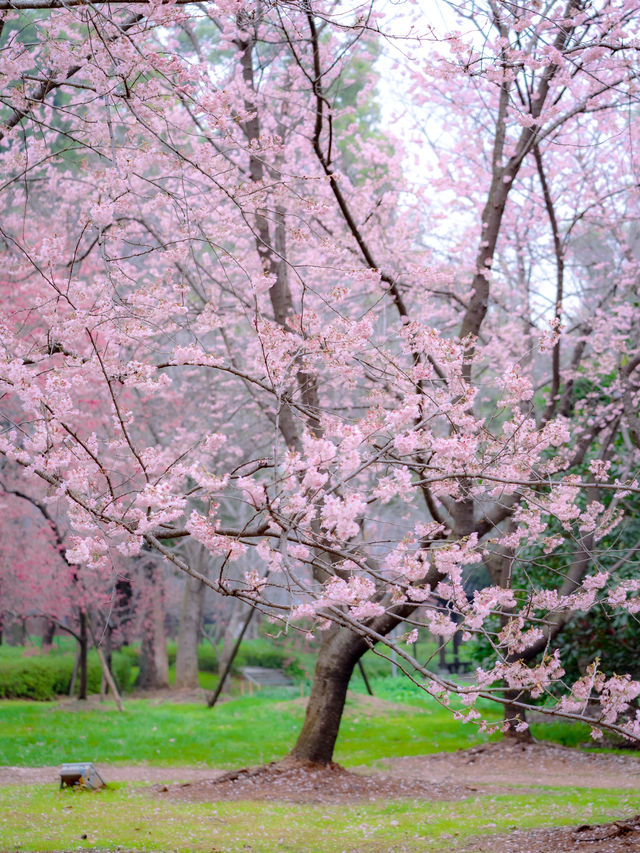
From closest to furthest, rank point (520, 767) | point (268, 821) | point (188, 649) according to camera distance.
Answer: point (268, 821)
point (520, 767)
point (188, 649)

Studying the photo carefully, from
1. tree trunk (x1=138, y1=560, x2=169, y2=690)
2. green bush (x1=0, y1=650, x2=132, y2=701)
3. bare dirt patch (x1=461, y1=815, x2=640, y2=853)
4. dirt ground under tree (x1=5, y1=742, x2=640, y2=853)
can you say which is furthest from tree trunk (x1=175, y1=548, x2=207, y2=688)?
bare dirt patch (x1=461, y1=815, x2=640, y2=853)

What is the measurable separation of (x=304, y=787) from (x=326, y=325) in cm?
471

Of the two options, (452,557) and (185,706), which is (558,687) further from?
(452,557)

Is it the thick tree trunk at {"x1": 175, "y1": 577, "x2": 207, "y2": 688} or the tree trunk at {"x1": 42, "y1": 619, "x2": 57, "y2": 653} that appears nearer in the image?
the thick tree trunk at {"x1": 175, "y1": 577, "x2": 207, "y2": 688}

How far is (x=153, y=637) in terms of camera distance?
2066 cm

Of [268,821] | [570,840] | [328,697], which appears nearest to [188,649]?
[328,697]

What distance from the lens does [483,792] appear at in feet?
27.4

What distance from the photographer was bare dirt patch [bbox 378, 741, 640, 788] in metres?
9.23

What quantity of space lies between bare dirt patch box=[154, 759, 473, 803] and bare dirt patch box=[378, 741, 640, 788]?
0.55 m

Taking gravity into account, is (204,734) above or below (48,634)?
below

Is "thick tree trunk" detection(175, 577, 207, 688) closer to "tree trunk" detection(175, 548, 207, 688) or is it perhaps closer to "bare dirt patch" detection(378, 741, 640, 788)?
"tree trunk" detection(175, 548, 207, 688)

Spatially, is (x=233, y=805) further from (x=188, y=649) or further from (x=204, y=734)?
(x=188, y=649)

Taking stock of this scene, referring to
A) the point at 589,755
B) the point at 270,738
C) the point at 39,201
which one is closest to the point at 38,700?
the point at 270,738

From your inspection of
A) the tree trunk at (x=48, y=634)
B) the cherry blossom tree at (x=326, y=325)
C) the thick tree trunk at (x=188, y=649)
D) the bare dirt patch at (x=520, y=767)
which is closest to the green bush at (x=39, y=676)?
the thick tree trunk at (x=188, y=649)
